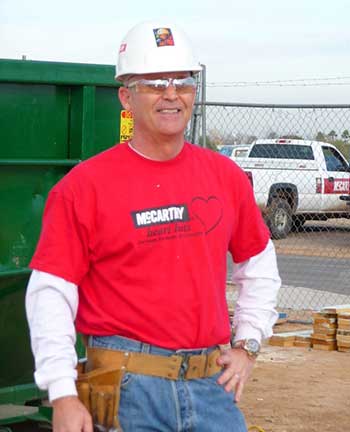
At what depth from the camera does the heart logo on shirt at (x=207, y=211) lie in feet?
11.9

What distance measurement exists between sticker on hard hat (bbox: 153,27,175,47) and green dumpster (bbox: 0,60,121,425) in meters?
1.73

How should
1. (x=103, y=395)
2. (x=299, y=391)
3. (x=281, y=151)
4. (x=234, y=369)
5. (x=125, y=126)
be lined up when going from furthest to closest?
(x=281, y=151)
(x=299, y=391)
(x=125, y=126)
(x=234, y=369)
(x=103, y=395)

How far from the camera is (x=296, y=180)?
68.3ft

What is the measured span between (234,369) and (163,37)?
1.17m

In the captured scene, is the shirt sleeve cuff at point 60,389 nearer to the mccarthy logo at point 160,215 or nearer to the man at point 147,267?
the man at point 147,267

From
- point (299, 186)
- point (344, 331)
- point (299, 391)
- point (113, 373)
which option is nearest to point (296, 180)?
point (299, 186)

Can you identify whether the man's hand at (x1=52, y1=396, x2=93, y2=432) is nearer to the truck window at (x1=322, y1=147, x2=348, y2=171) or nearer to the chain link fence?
the chain link fence

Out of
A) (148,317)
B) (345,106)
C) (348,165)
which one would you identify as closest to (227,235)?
(148,317)

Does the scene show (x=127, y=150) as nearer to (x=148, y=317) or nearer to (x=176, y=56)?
(x=176, y=56)

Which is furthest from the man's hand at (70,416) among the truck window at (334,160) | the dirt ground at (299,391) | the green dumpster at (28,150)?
the truck window at (334,160)

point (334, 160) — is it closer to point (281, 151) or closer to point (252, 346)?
point (281, 151)

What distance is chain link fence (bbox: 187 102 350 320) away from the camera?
13.8 m

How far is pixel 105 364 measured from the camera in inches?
139

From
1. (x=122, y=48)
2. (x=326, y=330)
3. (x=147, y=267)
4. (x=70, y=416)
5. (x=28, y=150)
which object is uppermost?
(x=122, y=48)
